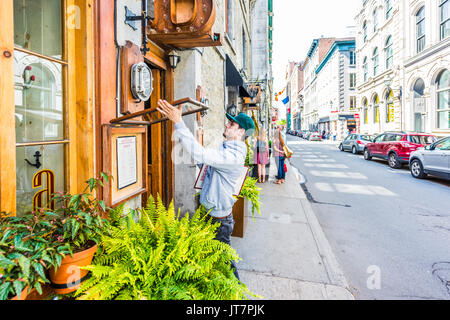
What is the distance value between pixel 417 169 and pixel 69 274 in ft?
37.9

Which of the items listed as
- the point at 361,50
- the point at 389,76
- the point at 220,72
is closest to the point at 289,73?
the point at 361,50

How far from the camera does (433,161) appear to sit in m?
8.89

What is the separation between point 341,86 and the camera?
39031 mm

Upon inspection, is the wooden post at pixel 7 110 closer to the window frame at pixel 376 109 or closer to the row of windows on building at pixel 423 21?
the row of windows on building at pixel 423 21

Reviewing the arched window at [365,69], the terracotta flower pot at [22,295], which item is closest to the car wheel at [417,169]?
the terracotta flower pot at [22,295]

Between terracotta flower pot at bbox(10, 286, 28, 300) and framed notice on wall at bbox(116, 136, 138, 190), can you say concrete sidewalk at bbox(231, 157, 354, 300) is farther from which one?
terracotta flower pot at bbox(10, 286, 28, 300)

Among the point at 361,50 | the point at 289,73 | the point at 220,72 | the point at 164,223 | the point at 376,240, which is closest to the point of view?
the point at 164,223

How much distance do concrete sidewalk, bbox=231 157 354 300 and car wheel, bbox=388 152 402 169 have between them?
9.08 metres

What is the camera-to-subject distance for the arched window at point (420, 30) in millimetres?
17677

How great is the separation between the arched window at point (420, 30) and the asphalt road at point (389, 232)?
13842 mm

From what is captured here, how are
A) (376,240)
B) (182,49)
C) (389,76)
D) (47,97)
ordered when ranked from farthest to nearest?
(389,76)
(376,240)
(182,49)
(47,97)

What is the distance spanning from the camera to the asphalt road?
3092 millimetres

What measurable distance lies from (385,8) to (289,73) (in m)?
91.3
